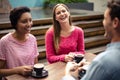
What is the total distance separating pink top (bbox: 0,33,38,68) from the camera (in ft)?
6.64

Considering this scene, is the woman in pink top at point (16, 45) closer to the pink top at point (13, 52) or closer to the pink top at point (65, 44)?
the pink top at point (13, 52)

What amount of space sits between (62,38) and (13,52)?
0.66 metres

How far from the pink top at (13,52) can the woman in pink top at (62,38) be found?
0.35m

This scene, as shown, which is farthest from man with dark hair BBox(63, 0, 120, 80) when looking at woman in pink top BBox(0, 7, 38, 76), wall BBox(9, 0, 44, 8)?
wall BBox(9, 0, 44, 8)

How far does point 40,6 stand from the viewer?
24.1 ft

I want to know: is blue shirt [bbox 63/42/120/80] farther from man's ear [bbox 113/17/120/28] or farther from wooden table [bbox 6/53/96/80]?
wooden table [bbox 6/53/96/80]

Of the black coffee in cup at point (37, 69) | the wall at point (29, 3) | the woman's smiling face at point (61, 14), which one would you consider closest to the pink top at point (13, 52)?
the black coffee in cup at point (37, 69)

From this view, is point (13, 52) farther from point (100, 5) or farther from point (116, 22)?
point (100, 5)

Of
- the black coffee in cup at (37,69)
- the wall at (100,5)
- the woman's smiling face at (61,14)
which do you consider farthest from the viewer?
the wall at (100,5)

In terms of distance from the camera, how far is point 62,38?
249 cm

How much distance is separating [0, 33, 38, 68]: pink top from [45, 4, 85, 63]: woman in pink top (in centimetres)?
35

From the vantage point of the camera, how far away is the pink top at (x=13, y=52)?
6.64 ft

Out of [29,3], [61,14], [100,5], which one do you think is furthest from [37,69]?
[100,5]

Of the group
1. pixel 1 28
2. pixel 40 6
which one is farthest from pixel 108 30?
pixel 40 6
